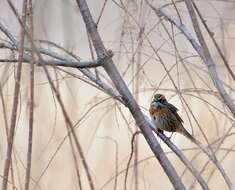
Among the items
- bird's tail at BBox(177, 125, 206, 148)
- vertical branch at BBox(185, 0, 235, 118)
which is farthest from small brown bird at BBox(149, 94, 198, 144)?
vertical branch at BBox(185, 0, 235, 118)

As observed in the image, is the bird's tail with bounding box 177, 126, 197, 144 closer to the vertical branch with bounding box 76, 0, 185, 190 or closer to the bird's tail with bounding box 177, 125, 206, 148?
the bird's tail with bounding box 177, 125, 206, 148

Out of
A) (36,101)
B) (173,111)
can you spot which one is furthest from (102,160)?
(36,101)

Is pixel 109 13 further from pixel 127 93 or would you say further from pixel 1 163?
pixel 127 93

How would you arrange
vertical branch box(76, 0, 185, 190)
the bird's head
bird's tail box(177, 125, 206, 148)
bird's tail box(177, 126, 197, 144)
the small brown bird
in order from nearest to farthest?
vertical branch box(76, 0, 185, 190) → bird's tail box(177, 125, 206, 148) → bird's tail box(177, 126, 197, 144) → the small brown bird → the bird's head

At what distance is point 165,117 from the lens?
4.63 ft

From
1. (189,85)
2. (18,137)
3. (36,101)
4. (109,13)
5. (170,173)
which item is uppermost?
(109,13)

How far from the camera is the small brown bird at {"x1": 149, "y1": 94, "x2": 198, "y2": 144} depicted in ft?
4.47

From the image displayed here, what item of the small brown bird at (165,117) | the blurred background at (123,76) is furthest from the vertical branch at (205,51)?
the small brown bird at (165,117)

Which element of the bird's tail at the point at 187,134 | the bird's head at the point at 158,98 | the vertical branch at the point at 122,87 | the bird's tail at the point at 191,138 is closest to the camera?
the vertical branch at the point at 122,87

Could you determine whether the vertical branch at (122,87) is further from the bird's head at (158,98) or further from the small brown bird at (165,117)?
the bird's head at (158,98)

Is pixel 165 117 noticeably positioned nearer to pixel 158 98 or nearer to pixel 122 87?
pixel 158 98

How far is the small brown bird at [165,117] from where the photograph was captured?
1362 mm

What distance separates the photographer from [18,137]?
5.19 ft

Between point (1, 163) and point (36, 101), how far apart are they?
292mm
